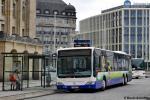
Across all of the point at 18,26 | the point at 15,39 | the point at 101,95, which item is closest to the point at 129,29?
the point at 18,26

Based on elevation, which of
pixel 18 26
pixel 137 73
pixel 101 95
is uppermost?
pixel 18 26

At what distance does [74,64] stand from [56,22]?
115352mm

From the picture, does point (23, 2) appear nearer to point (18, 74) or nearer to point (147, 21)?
point (18, 74)

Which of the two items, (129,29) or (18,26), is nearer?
(18,26)

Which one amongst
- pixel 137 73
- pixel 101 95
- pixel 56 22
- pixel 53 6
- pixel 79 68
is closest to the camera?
pixel 101 95

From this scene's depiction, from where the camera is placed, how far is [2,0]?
58.0 meters

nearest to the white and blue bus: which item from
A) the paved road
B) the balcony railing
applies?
the paved road

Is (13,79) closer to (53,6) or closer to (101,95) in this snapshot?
(101,95)

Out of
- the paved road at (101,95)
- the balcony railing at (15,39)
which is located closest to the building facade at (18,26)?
the balcony railing at (15,39)

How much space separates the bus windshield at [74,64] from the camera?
99.9 ft

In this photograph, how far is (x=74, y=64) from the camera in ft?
101

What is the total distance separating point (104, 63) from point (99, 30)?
5947 inches

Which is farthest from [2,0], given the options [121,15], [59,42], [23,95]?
[121,15]

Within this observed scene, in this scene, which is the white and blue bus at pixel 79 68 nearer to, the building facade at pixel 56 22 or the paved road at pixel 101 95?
the paved road at pixel 101 95
